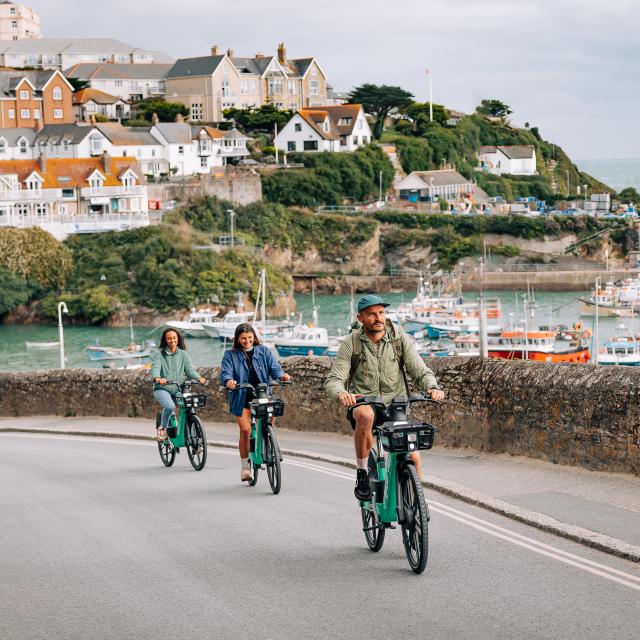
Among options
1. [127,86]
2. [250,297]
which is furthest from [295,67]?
[250,297]

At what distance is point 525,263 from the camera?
385 ft

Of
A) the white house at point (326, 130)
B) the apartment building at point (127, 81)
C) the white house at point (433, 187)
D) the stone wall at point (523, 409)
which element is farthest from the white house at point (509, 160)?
the stone wall at point (523, 409)

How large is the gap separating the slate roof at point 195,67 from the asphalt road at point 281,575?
4881 inches

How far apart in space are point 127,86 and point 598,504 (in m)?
133

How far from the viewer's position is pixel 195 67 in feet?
443

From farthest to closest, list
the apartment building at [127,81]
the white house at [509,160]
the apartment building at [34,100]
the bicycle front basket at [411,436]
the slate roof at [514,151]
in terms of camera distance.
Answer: the slate roof at [514,151] → the white house at [509,160] → the apartment building at [127,81] → the apartment building at [34,100] → the bicycle front basket at [411,436]

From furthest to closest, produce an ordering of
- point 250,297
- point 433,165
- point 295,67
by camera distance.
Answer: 1. point 295,67
2. point 433,165
3. point 250,297

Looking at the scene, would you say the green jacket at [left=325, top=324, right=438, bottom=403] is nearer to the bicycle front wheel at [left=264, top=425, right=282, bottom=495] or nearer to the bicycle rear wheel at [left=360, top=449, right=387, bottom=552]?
the bicycle rear wheel at [left=360, top=449, right=387, bottom=552]

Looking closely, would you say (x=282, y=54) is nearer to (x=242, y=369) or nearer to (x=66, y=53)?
(x=66, y=53)

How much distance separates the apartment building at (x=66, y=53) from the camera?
15400cm

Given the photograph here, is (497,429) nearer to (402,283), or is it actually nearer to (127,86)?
(402,283)

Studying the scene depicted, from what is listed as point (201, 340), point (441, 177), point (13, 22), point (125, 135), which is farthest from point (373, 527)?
point (13, 22)

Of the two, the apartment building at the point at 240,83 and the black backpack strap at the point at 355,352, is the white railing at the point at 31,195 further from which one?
the black backpack strap at the point at 355,352

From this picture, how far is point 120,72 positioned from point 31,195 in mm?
40565
